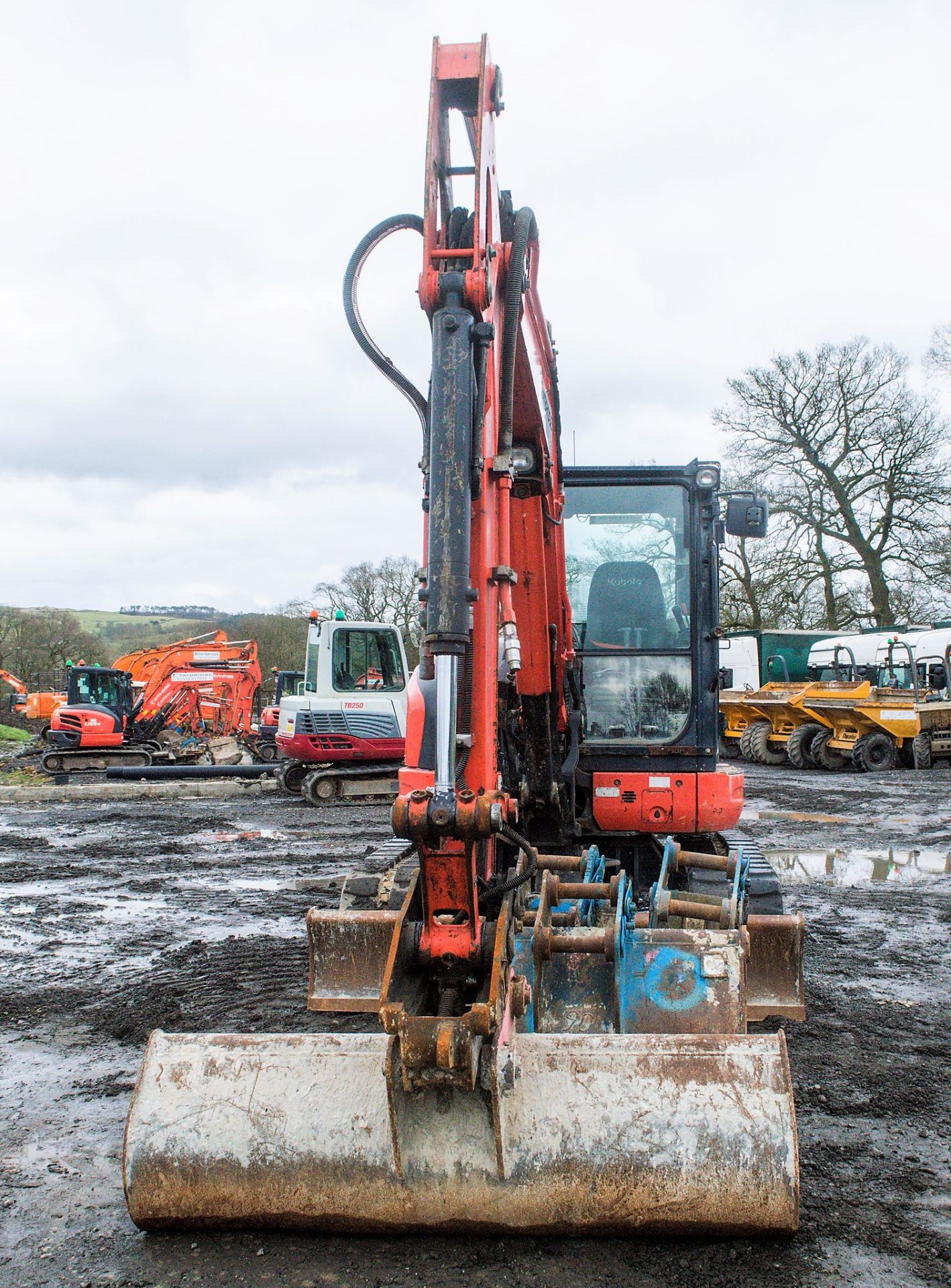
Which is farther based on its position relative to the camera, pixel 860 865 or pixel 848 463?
pixel 848 463

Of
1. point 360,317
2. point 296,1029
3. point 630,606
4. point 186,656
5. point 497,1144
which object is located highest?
point 186,656

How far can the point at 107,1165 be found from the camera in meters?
3.15

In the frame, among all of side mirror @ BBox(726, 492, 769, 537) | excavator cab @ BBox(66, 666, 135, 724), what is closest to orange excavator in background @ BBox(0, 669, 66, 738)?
excavator cab @ BBox(66, 666, 135, 724)

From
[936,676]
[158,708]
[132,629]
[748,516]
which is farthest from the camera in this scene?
[132,629]

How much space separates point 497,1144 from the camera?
2.50 meters

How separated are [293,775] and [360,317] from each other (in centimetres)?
1244

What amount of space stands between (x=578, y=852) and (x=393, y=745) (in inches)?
348

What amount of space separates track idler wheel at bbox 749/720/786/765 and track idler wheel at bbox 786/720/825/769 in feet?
4.23

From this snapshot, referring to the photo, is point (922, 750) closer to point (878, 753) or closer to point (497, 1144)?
point (878, 753)

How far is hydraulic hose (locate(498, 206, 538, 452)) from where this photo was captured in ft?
9.98

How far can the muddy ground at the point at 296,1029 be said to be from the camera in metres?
2.54

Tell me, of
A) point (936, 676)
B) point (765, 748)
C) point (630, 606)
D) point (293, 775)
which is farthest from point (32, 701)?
point (630, 606)

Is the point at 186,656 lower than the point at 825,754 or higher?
higher

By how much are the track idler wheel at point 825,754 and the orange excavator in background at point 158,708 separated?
11909 millimetres
